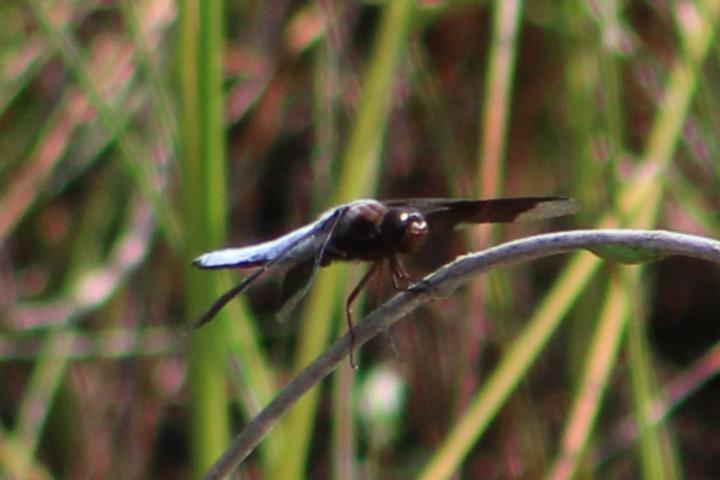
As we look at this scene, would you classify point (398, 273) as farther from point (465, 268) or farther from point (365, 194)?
point (365, 194)

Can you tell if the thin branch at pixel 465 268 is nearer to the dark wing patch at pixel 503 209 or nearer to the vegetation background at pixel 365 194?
the dark wing patch at pixel 503 209

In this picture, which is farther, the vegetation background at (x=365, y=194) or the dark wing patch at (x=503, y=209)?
the vegetation background at (x=365, y=194)

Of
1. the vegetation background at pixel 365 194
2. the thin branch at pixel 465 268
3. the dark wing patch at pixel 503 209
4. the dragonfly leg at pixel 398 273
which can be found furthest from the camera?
the vegetation background at pixel 365 194

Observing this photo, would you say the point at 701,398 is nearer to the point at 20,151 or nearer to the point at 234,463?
the point at 20,151

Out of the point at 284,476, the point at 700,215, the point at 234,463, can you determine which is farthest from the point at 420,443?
the point at 234,463

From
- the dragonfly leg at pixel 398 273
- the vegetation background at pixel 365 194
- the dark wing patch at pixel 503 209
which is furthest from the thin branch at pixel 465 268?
the vegetation background at pixel 365 194

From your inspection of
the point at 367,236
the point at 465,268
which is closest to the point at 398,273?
the point at 367,236

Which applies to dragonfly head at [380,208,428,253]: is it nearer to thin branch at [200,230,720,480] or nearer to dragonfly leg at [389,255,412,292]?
dragonfly leg at [389,255,412,292]
